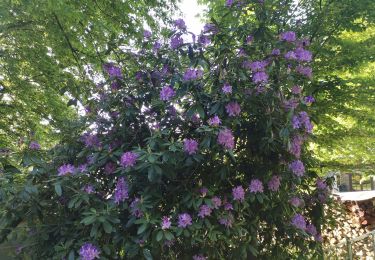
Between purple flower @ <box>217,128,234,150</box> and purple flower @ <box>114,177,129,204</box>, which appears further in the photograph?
purple flower @ <box>114,177,129,204</box>

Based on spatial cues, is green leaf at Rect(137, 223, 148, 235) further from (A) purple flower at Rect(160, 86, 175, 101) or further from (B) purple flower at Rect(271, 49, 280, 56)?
(B) purple flower at Rect(271, 49, 280, 56)

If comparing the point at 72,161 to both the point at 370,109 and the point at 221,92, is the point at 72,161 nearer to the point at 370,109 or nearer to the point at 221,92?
the point at 221,92

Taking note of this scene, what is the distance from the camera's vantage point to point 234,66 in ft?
9.86

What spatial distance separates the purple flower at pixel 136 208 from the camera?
2.62 m

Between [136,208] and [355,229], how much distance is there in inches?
266

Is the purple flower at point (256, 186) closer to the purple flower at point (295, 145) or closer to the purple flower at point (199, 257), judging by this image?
the purple flower at point (295, 145)

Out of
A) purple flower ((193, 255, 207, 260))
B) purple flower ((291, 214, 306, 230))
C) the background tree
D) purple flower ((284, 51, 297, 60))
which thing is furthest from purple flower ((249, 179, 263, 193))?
the background tree

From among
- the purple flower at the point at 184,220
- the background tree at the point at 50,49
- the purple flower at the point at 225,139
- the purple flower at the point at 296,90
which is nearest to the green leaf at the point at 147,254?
the purple flower at the point at 184,220

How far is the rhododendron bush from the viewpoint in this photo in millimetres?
2670

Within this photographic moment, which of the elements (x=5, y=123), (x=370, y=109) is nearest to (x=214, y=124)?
(x=370, y=109)

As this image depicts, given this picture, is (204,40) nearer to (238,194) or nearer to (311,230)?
(238,194)

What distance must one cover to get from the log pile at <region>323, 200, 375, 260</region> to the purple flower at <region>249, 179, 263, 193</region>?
3146 millimetres

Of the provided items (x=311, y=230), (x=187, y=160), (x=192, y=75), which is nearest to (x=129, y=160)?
(x=187, y=160)

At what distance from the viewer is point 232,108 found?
111 inches
